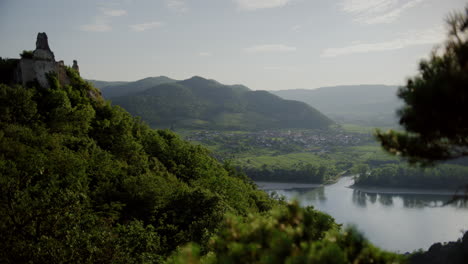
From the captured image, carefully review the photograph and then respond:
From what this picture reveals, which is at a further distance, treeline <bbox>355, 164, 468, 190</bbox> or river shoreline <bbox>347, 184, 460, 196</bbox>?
treeline <bbox>355, 164, 468, 190</bbox>

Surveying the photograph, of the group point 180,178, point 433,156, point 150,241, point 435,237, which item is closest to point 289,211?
point 433,156

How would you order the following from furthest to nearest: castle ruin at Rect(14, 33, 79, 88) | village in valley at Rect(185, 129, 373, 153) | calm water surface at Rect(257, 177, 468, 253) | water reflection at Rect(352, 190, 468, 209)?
village in valley at Rect(185, 129, 373, 153)
water reflection at Rect(352, 190, 468, 209)
calm water surface at Rect(257, 177, 468, 253)
castle ruin at Rect(14, 33, 79, 88)

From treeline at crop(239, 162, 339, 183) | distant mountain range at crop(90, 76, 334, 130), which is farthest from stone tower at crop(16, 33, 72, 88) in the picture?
distant mountain range at crop(90, 76, 334, 130)

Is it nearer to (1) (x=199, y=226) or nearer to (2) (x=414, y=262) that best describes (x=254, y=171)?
(1) (x=199, y=226)

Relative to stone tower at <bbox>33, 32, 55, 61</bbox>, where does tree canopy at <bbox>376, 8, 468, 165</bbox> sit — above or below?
below

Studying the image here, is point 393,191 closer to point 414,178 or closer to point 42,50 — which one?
point 414,178

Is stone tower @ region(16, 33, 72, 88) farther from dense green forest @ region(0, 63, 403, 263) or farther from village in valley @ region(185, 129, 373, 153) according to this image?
village in valley @ region(185, 129, 373, 153)

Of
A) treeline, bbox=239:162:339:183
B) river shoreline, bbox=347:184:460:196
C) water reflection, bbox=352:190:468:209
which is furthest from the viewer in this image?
treeline, bbox=239:162:339:183

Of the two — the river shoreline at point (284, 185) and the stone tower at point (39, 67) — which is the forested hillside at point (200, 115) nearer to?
the river shoreline at point (284, 185)
